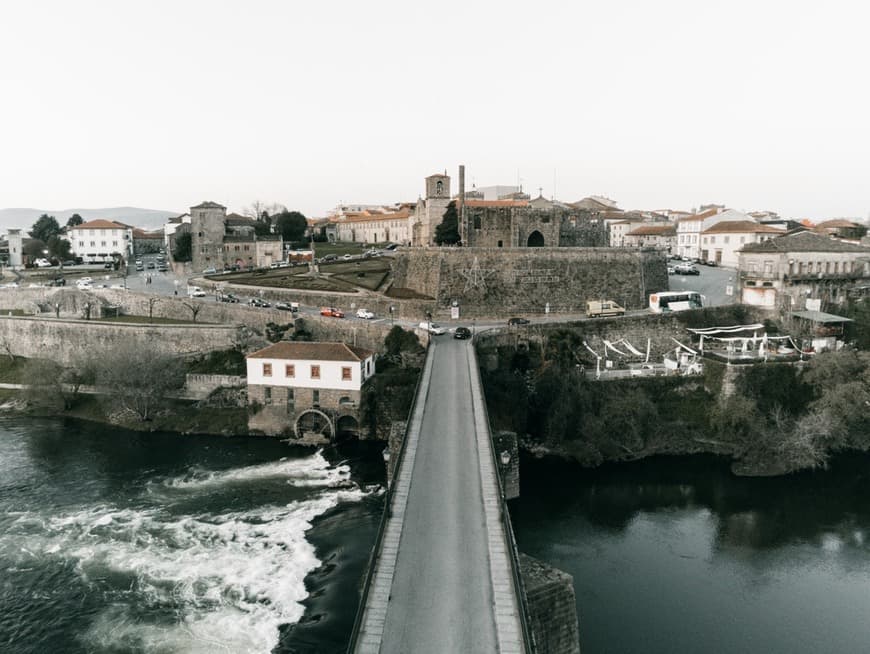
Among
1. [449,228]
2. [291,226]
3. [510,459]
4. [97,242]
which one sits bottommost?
[510,459]

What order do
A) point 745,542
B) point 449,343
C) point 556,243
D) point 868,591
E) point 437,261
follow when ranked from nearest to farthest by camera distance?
point 868,591 → point 745,542 → point 449,343 → point 437,261 → point 556,243

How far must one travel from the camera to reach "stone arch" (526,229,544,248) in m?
43.8

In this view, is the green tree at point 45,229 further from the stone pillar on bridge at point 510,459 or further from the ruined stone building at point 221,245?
the stone pillar on bridge at point 510,459

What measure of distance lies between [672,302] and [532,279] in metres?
8.55

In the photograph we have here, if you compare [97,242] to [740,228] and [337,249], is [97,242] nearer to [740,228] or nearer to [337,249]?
[337,249]

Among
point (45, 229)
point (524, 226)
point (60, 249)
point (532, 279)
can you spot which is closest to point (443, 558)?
point (532, 279)

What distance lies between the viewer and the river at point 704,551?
1647 centimetres

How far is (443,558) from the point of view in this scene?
1185 cm

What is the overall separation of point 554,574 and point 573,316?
25233 mm

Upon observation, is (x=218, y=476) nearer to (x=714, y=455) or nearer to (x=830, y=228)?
(x=714, y=455)

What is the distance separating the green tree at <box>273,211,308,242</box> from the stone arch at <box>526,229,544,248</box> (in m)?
36.0

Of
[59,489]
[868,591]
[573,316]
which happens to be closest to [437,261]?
[573,316]

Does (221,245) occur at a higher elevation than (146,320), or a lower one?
higher

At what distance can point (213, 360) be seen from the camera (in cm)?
3619
